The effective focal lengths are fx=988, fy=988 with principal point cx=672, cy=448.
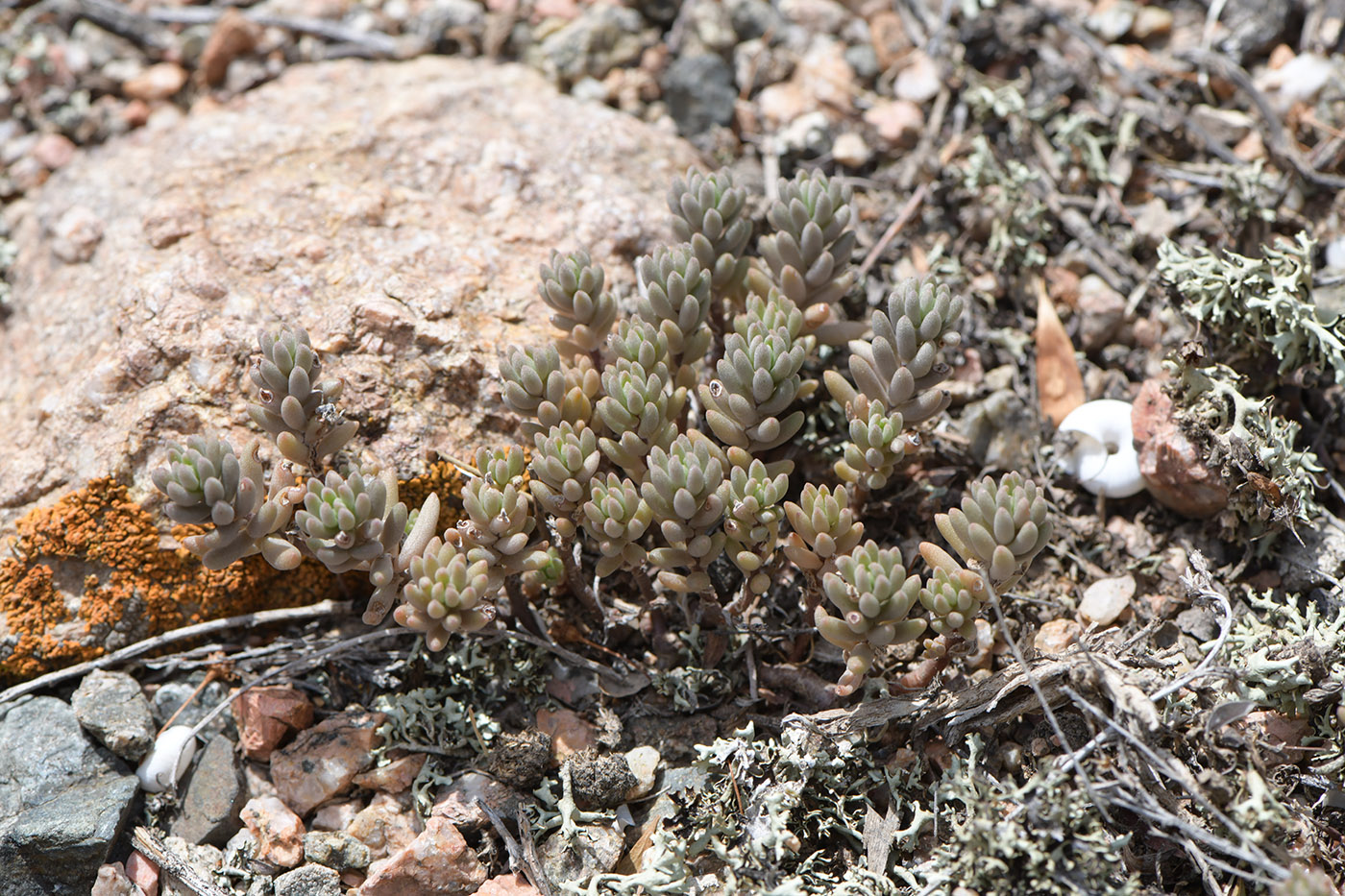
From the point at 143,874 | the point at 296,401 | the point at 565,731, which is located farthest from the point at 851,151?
the point at 143,874

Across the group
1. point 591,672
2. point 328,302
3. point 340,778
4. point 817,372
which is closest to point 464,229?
point 328,302

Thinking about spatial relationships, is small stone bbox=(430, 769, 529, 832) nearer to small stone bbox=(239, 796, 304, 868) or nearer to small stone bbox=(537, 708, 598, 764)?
small stone bbox=(537, 708, 598, 764)

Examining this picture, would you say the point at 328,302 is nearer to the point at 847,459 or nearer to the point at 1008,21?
the point at 847,459

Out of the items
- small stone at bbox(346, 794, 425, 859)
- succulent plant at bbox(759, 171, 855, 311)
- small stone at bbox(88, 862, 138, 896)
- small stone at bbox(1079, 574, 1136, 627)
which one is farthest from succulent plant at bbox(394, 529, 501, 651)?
small stone at bbox(1079, 574, 1136, 627)

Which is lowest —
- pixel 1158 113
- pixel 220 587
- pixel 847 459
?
pixel 220 587

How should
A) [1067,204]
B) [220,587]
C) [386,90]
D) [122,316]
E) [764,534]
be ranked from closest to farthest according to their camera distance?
1. [764,534]
2. [220,587]
3. [122,316]
4. [1067,204]
5. [386,90]

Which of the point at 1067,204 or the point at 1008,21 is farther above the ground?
the point at 1008,21

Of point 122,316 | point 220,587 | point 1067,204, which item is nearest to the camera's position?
point 220,587

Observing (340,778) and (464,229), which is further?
(464,229)

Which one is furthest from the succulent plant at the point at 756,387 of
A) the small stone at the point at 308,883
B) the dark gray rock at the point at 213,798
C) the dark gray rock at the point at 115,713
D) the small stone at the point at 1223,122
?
the small stone at the point at 1223,122
